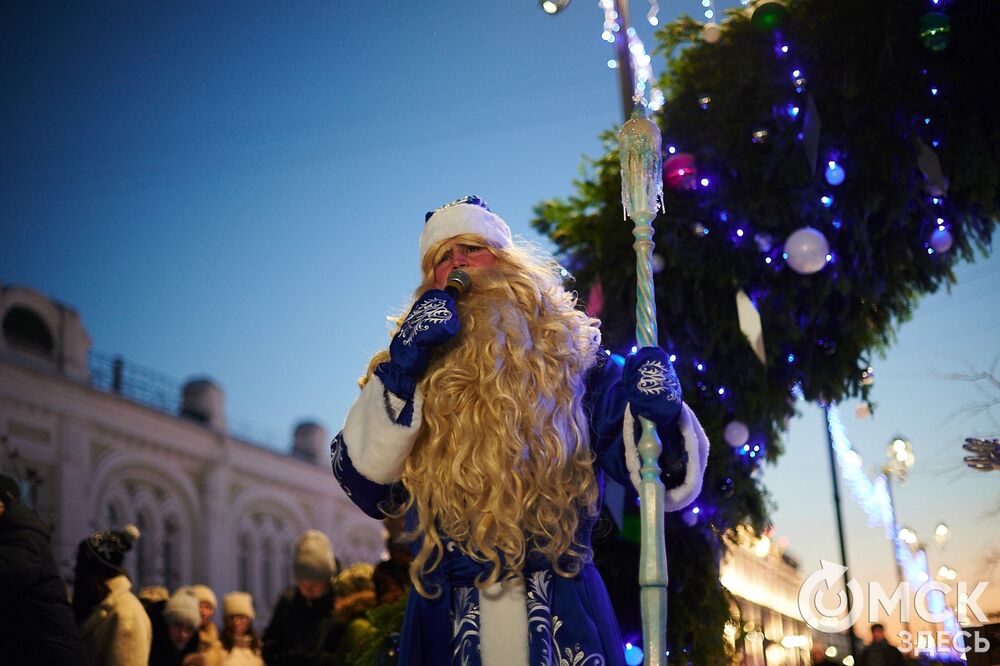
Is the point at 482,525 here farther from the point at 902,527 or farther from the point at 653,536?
the point at 902,527

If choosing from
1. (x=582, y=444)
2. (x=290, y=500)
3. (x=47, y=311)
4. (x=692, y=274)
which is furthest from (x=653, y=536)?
(x=290, y=500)

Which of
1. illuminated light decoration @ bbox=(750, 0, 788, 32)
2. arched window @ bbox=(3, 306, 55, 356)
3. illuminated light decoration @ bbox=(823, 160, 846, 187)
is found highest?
arched window @ bbox=(3, 306, 55, 356)

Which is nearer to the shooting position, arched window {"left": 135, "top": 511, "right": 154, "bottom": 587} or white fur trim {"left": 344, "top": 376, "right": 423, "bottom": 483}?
white fur trim {"left": 344, "top": 376, "right": 423, "bottom": 483}

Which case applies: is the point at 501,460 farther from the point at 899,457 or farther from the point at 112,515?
the point at 112,515

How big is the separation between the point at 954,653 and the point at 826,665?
1371mm

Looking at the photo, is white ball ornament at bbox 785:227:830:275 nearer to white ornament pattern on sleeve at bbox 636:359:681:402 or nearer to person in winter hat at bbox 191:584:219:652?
white ornament pattern on sleeve at bbox 636:359:681:402

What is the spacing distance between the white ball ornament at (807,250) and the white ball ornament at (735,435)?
2.35 feet

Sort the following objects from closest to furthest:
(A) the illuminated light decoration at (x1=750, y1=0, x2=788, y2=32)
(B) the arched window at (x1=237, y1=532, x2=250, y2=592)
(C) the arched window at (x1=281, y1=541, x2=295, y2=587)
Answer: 1. (A) the illuminated light decoration at (x1=750, y1=0, x2=788, y2=32)
2. (B) the arched window at (x1=237, y1=532, x2=250, y2=592)
3. (C) the arched window at (x1=281, y1=541, x2=295, y2=587)

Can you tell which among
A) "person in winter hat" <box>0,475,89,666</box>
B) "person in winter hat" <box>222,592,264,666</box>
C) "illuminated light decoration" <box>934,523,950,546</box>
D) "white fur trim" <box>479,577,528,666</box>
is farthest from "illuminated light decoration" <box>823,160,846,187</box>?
"person in winter hat" <box>222,592,264,666</box>

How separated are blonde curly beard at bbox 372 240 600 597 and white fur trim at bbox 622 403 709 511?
117 mm

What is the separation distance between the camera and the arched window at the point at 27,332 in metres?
7.25

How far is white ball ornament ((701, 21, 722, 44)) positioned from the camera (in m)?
4.29

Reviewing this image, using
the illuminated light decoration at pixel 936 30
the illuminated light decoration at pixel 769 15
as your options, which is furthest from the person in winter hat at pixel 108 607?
the illuminated light decoration at pixel 936 30

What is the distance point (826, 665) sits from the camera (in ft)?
17.8
